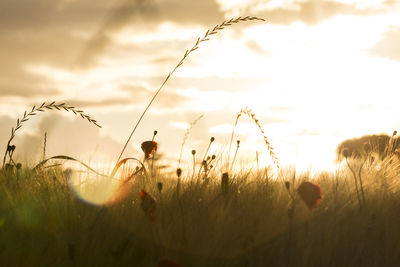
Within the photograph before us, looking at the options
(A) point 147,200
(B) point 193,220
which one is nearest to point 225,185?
(B) point 193,220

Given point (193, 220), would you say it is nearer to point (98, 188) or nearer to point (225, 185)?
point (225, 185)

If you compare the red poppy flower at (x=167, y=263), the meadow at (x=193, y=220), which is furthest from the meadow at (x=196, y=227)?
the red poppy flower at (x=167, y=263)

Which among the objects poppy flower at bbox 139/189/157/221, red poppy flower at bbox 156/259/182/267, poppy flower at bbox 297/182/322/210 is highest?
poppy flower at bbox 139/189/157/221

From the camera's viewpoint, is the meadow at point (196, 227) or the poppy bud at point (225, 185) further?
the poppy bud at point (225, 185)

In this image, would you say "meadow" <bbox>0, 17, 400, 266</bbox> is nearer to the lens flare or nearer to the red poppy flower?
the lens flare

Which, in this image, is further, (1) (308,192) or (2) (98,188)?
(2) (98,188)

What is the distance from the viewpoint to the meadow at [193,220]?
221 cm

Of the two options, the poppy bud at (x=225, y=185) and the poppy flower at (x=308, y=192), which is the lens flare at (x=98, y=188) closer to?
the poppy bud at (x=225, y=185)

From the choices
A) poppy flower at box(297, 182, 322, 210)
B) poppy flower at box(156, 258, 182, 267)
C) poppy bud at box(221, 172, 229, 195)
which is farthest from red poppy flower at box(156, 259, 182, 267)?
poppy bud at box(221, 172, 229, 195)

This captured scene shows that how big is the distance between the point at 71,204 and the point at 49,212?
0.51 ft

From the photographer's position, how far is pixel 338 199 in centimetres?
312

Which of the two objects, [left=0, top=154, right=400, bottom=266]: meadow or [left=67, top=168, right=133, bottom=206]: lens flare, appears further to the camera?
[left=67, top=168, right=133, bottom=206]: lens flare

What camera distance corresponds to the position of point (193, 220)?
2.46m

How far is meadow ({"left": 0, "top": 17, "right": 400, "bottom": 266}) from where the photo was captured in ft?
7.27
